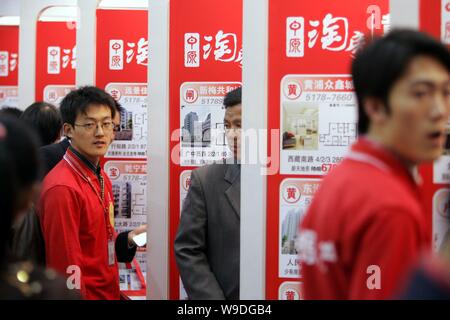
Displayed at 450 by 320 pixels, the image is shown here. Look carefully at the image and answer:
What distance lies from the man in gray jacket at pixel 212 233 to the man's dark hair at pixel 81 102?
0.99 metres

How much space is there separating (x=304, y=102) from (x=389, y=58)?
4.94 feet

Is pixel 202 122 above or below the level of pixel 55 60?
below

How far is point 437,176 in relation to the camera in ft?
Answer: 8.75

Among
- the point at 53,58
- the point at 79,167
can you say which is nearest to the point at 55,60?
the point at 53,58

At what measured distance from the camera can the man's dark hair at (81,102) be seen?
12.4 feet

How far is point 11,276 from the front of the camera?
1.48 metres

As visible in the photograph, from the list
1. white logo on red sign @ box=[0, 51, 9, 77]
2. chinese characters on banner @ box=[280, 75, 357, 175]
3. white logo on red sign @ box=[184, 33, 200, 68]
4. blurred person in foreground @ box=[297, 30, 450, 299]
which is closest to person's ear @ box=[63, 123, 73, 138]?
white logo on red sign @ box=[184, 33, 200, 68]

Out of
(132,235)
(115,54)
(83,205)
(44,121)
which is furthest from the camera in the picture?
(115,54)

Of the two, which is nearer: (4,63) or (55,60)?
(55,60)

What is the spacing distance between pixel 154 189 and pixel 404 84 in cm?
255

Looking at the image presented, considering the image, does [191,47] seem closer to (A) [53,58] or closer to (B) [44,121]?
(B) [44,121]

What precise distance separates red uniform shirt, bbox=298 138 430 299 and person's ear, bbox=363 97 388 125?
2.2 inches

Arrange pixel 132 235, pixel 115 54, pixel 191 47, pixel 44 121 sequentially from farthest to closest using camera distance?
pixel 115 54
pixel 44 121
pixel 132 235
pixel 191 47
